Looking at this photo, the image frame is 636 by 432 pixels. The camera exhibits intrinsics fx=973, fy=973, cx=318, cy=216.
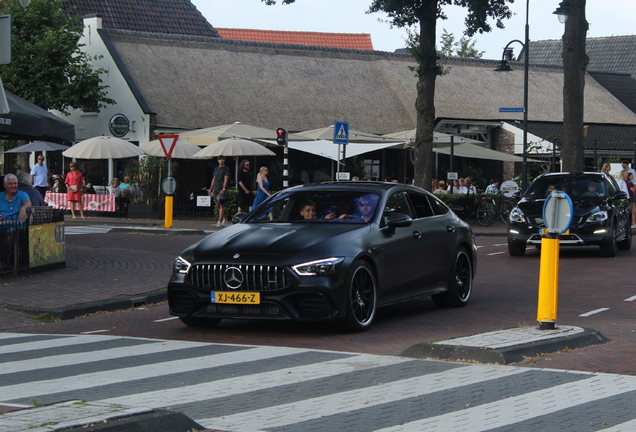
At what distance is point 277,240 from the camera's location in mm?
9516

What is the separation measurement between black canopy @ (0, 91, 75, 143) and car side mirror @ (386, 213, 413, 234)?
693 centimetres

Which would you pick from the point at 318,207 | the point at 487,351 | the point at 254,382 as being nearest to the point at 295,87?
the point at 318,207

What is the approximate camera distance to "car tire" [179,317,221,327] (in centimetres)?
1000

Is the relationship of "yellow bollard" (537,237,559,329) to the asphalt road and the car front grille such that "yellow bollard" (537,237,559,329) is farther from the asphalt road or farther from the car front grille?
the car front grille

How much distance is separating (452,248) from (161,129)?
25.9m

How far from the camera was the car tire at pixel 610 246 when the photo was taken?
18.2 metres

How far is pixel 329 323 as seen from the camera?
10.0 m

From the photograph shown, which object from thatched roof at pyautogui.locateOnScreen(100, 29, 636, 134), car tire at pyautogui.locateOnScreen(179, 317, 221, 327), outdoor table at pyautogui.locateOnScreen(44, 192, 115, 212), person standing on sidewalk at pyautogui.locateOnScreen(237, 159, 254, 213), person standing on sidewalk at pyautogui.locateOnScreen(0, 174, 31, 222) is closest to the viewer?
car tire at pyautogui.locateOnScreen(179, 317, 221, 327)

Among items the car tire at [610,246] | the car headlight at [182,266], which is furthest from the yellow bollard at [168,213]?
the car headlight at [182,266]

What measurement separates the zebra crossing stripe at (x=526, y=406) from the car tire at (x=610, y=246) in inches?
444

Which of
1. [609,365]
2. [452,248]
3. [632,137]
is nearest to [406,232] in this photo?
[452,248]

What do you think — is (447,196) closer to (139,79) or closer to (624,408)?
(139,79)

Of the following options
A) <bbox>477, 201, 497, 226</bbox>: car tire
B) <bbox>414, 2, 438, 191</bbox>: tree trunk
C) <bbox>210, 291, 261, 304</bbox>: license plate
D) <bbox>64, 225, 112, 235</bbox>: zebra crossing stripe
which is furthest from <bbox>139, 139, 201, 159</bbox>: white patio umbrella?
<bbox>210, 291, 261, 304</bbox>: license plate

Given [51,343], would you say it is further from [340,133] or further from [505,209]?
[505,209]
